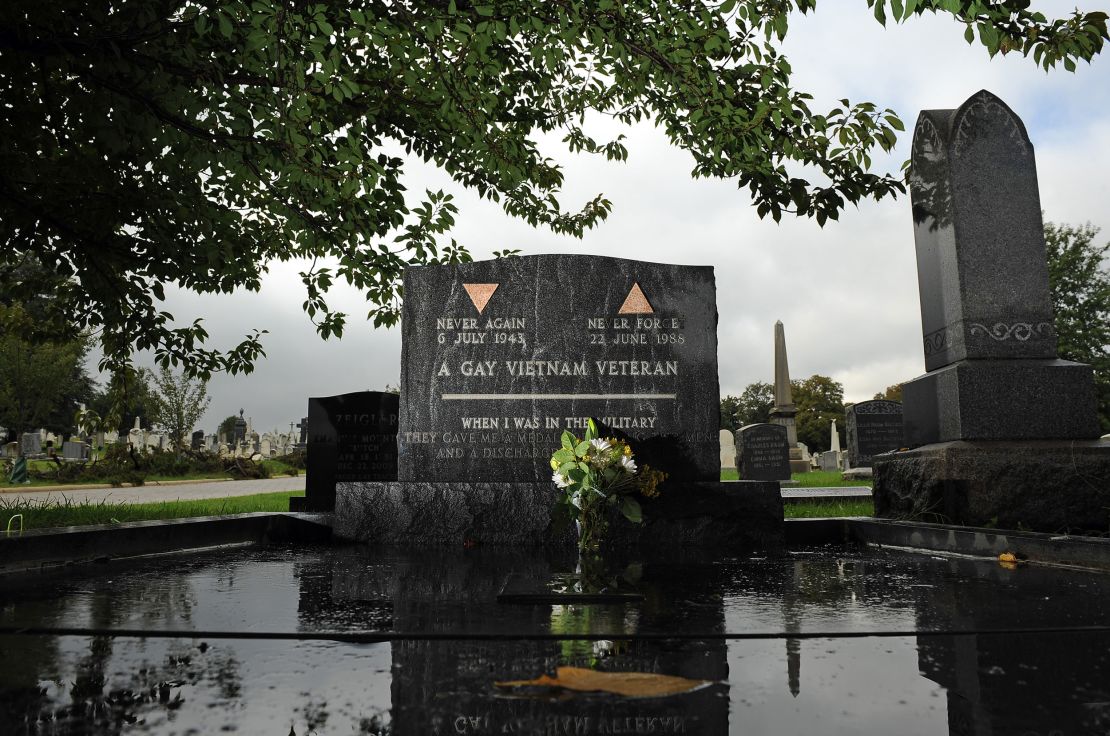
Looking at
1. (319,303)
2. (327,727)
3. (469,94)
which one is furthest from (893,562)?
(319,303)

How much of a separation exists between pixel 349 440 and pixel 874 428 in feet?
47.4

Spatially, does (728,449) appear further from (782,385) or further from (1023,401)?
(1023,401)

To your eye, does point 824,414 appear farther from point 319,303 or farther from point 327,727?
point 327,727

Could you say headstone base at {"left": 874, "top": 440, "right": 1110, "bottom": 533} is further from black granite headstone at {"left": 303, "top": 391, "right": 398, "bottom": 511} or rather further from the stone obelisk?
the stone obelisk

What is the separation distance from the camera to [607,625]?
2.48m

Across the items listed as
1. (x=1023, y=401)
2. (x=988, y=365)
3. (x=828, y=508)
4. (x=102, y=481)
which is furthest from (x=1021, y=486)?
(x=102, y=481)

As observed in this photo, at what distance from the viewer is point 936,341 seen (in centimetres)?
652

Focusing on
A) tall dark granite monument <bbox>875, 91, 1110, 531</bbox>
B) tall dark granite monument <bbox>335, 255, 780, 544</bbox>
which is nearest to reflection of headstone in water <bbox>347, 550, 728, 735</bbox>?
tall dark granite monument <bbox>335, 255, 780, 544</bbox>

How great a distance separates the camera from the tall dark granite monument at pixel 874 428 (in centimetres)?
1859

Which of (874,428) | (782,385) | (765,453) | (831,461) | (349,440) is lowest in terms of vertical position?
(831,461)

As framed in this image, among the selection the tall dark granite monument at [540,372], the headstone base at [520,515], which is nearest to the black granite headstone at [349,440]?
the tall dark granite monument at [540,372]

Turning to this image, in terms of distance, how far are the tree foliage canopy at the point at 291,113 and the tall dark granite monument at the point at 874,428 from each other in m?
11.9

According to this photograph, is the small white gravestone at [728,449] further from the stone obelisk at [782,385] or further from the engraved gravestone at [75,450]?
the engraved gravestone at [75,450]

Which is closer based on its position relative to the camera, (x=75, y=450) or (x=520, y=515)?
(x=520, y=515)
